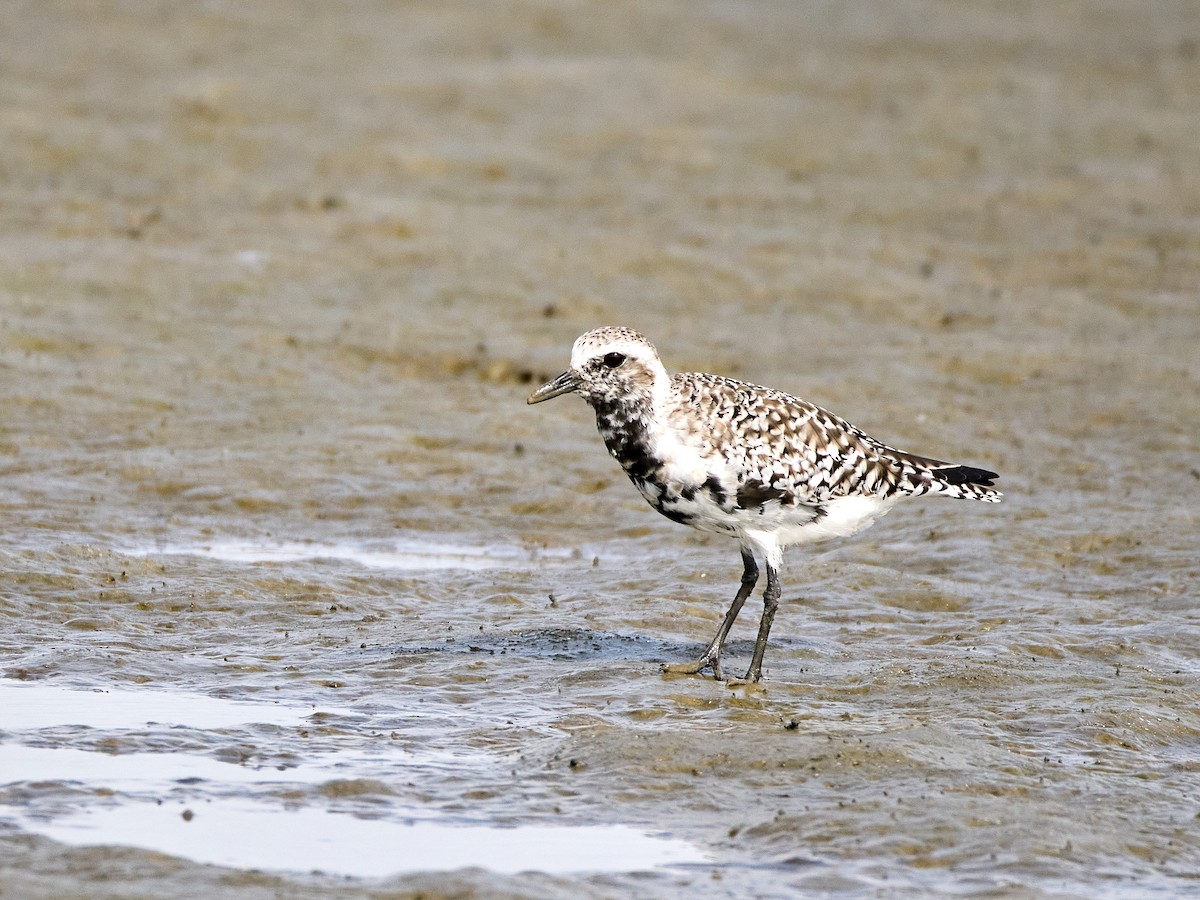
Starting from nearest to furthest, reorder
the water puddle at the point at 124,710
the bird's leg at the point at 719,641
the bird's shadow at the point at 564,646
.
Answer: the water puddle at the point at 124,710, the bird's leg at the point at 719,641, the bird's shadow at the point at 564,646

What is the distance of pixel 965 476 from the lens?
440 inches

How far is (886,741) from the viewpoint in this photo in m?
8.90

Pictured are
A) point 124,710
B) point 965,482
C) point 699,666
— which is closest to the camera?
point 124,710

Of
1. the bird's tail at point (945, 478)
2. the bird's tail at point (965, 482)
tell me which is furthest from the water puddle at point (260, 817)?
the bird's tail at point (965, 482)

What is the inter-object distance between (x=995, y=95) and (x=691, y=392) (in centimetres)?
1700

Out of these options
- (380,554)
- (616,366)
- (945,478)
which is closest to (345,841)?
(616,366)

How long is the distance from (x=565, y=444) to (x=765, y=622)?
16.2 feet

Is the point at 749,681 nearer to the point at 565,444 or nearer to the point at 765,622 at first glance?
the point at 765,622

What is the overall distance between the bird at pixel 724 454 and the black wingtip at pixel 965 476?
583 millimetres

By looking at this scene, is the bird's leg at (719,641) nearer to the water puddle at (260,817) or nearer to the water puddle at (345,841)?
the water puddle at (260,817)

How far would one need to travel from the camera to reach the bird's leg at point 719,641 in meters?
10.2

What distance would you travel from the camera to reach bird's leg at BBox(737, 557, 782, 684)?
10.1 meters

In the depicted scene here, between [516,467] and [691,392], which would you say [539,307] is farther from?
[691,392]

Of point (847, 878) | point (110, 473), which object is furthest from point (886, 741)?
point (110, 473)
